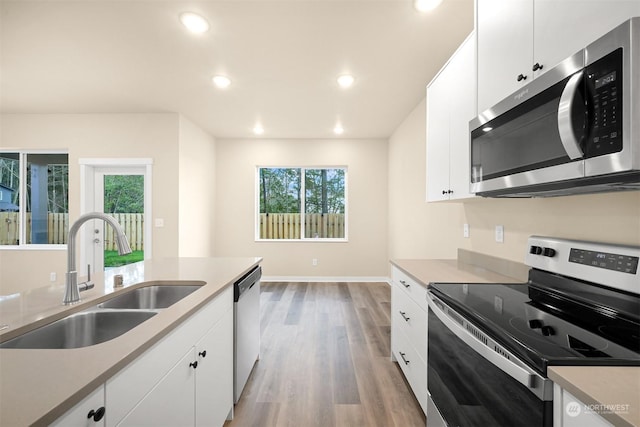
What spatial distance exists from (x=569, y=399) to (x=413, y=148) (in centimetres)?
356

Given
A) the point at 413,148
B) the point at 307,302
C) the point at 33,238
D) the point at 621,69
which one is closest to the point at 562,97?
the point at 621,69

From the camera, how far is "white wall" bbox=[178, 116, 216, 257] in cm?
425

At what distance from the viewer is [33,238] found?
4383mm

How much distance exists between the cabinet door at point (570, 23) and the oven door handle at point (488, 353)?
1.04 m

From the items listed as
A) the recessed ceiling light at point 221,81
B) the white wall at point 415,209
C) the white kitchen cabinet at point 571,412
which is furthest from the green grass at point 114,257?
the white kitchen cabinet at point 571,412

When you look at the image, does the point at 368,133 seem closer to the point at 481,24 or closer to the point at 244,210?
the point at 244,210

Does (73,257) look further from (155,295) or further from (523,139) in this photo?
(523,139)

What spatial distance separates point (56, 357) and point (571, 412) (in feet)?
4.29

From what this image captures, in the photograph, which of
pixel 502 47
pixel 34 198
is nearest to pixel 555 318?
pixel 502 47

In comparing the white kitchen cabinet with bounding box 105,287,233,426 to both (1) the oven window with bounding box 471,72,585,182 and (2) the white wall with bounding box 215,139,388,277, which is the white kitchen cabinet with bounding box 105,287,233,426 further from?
(2) the white wall with bounding box 215,139,388,277

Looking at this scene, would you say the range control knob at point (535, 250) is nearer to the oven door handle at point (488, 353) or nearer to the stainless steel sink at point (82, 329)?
the oven door handle at point (488, 353)

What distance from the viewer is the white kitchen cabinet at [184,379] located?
829mm

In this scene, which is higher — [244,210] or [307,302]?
[244,210]

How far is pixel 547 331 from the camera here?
0.94 m
